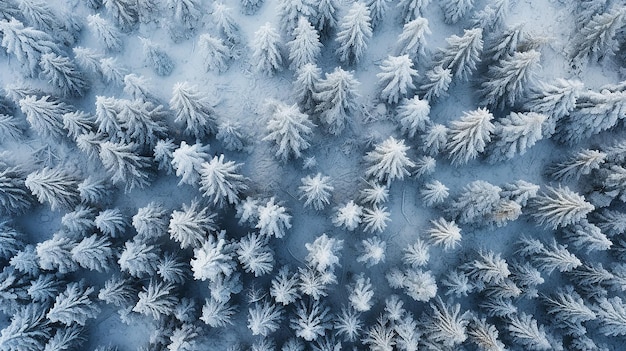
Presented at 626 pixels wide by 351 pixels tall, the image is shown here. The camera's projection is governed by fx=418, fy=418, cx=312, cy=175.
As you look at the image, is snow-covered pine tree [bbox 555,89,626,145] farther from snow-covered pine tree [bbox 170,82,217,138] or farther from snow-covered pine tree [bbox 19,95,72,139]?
snow-covered pine tree [bbox 19,95,72,139]

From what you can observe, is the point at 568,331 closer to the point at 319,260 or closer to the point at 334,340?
the point at 334,340

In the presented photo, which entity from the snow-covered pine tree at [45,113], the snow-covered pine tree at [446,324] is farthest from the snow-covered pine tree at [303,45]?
the snow-covered pine tree at [446,324]

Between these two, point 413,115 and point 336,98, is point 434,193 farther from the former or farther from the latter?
point 336,98

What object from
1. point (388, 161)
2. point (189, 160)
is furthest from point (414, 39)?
point (189, 160)

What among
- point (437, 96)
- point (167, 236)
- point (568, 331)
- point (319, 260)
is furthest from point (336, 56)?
point (568, 331)

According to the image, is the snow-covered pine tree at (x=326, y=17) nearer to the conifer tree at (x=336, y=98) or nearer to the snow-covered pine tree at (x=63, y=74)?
the conifer tree at (x=336, y=98)
